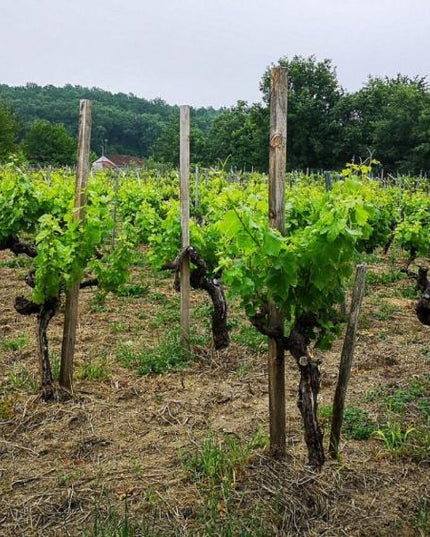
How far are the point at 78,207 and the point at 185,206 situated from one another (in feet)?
5.28

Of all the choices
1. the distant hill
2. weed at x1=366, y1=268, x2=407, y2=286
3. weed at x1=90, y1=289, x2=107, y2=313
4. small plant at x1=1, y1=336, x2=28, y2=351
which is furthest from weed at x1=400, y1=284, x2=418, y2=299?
the distant hill

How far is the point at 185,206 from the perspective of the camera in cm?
620

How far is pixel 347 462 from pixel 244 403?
1238 mm

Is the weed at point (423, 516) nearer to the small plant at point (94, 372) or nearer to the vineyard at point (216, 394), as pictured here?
the vineyard at point (216, 394)

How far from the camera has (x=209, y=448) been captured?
397 cm

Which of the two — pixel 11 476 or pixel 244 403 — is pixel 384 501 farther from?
pixel 11 476

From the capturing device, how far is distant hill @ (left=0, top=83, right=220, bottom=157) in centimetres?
7744

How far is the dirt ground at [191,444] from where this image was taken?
3338 millimetres

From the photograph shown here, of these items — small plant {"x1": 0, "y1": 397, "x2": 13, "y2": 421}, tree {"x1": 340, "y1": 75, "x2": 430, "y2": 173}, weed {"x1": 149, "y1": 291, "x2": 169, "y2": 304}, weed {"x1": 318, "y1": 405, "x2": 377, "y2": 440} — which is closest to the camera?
weed {"x1": 318, "y1": 405, "x2": 377, "y2": 440}

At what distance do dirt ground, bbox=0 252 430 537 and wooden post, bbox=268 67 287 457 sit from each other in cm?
23

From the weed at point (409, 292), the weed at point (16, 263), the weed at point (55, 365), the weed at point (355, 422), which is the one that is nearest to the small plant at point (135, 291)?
the weed at point (16, 263)

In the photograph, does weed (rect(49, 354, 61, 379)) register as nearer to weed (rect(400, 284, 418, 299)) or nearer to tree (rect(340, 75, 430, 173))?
weed (rect(400, 284, 418, 299))

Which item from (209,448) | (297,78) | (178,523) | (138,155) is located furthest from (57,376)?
(138,155)

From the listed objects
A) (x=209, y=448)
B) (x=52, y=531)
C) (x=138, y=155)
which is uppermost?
(x=138, y=155)
